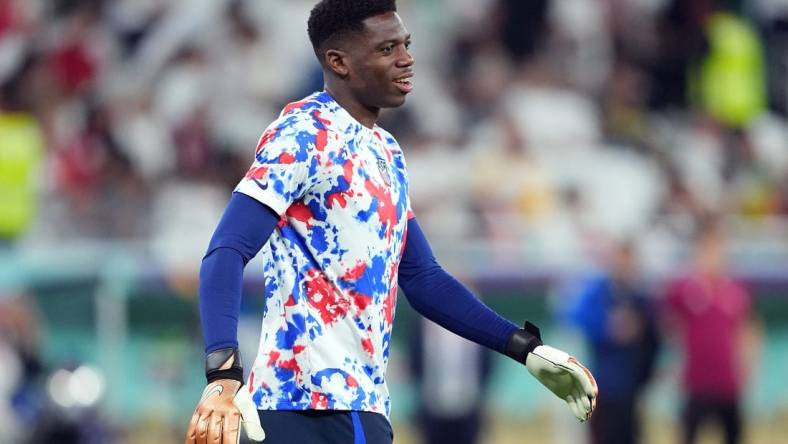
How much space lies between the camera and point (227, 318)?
3.85 meters

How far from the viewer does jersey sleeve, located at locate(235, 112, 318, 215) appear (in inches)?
157

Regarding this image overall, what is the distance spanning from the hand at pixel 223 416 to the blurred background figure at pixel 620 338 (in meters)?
6.93

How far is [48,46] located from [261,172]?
1071 cm

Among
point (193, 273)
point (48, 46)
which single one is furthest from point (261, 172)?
point (48, 46)

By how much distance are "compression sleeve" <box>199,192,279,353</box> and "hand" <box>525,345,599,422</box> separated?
3.12ft

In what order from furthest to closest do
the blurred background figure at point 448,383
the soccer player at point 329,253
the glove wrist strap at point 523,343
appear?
the blurred background figure at point 448,383
the glove wrist strap at point 523,343
the soccer player at point 329,253

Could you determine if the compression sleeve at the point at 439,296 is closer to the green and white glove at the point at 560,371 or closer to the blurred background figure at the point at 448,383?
the green and white glove at the point at 560,371

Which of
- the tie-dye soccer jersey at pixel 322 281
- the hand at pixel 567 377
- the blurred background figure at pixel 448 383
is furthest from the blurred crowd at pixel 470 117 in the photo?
the tie-dye soccer jersey at pixel 322 281

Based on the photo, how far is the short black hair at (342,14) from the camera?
14.1 feet

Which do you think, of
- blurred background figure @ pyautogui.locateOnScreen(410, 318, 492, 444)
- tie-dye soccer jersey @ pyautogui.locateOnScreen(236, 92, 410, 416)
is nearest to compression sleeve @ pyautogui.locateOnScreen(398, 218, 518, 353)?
tie-dye soccer jersey @ pyautogui.locateOnScreen(236, 92, 410, 416)

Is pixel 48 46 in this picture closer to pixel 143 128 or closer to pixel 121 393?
pixel 143 128

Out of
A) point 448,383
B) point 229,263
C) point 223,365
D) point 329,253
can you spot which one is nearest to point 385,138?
point 329,253

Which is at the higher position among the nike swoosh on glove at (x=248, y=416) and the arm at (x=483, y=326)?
the arm at (x=483, y=326)

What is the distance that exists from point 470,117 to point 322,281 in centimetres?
991
